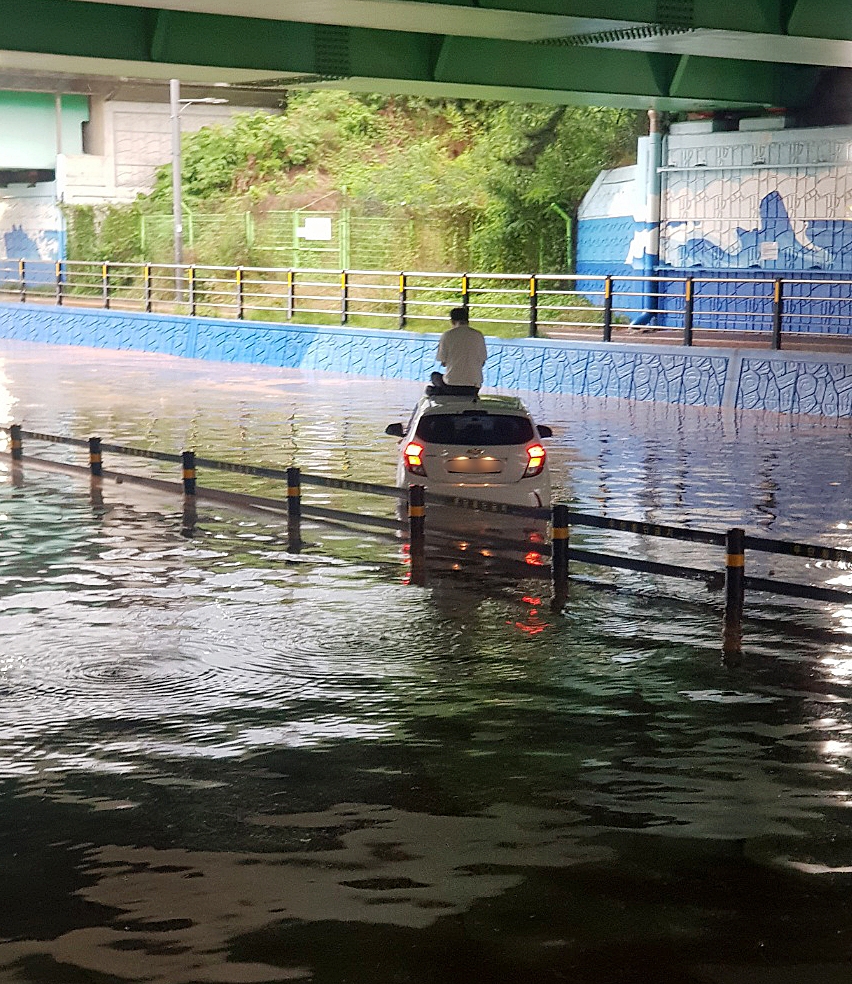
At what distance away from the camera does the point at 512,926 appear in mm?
5887

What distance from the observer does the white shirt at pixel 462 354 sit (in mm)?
18172

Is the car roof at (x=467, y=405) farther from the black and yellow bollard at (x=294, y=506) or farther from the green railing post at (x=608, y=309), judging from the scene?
the green railing post at (x=608, y=309)

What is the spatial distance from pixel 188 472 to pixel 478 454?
3497 millimetres

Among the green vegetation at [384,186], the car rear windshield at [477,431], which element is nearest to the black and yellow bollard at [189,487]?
the car rear windshield at [477,431]

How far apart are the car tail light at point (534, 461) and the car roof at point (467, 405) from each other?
12.1 inches

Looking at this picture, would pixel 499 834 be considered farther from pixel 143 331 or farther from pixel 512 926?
pixel 143 331

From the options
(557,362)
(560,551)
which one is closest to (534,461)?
(560,551)

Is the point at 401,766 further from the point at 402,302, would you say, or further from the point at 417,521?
the point at 402,302

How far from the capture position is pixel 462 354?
59.8 ft

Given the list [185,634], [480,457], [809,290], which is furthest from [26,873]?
[809,290]

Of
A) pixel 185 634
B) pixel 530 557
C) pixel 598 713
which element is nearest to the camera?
pixel 598 713

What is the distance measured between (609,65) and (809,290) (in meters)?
8.34

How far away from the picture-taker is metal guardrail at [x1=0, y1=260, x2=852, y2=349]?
3000 cm

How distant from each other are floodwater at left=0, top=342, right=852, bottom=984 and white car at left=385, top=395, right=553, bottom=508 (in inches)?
34.8
